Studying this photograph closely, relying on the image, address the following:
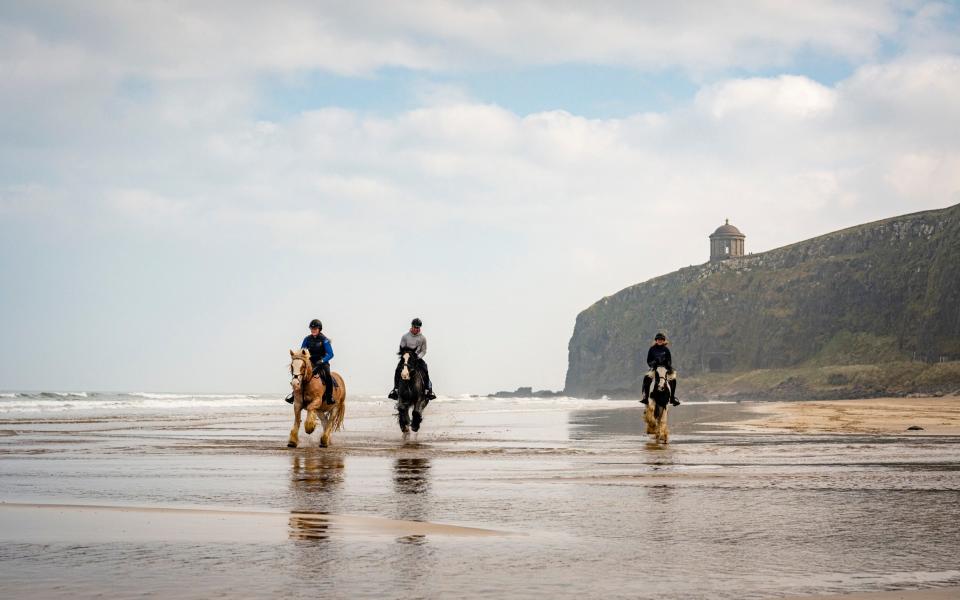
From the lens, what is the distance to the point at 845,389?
108 metres

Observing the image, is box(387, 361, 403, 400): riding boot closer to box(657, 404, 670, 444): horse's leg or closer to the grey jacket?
the grey jacket

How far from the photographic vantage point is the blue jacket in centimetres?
2050

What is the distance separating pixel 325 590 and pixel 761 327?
503 ft

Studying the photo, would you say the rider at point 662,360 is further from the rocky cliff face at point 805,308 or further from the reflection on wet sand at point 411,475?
the rocky cliff face at point 805,308

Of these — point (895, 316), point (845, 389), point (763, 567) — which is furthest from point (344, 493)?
point (895, 316)

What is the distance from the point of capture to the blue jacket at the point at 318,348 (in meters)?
20.5

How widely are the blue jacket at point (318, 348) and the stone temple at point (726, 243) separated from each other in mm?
166413

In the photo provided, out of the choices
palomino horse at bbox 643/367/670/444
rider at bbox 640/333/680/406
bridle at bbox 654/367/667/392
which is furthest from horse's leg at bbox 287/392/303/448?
bridle at bbox 654/367/667/392


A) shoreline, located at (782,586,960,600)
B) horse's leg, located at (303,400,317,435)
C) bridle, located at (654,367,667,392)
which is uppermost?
bridle, located at (654,367,667,392)

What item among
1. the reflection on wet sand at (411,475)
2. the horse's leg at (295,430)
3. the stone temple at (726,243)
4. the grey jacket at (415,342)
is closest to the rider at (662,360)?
the grey jacket at (415,342)

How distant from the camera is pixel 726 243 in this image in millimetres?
181375

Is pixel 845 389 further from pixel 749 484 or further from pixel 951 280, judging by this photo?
pixel 749 484

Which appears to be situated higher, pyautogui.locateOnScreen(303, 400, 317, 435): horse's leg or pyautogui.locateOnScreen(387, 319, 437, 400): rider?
pyautogui.locateOnScreen(387, 319, 437, 400): rider

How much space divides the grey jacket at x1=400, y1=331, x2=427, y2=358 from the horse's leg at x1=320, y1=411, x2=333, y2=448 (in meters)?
4.18
